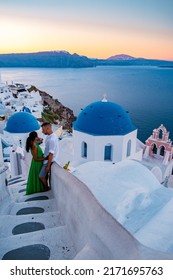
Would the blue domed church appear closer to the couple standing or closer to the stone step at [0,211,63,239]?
the couple standing

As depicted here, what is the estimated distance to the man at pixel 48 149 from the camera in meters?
3.45

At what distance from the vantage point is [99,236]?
193 centimetres

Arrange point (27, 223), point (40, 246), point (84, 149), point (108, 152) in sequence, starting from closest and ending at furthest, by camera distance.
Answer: point (40, 246), point (27, 223), point (108, 152), point (84, 149)

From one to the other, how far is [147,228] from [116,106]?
273 inches

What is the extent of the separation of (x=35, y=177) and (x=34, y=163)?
9.2 inches

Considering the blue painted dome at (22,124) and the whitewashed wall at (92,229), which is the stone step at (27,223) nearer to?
the whitewashed wall at (92,229)

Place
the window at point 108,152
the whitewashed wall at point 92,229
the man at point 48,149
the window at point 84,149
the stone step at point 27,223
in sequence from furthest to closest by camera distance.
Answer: the window at point 84,149 → the window at point 108,152 → the man at point 48,149 → the stone step at point 27,223 → the whitewashed wall at point 92,229

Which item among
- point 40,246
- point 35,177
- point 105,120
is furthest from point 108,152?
point 40,246

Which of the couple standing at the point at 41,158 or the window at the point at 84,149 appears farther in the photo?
the window at the point at 84,149

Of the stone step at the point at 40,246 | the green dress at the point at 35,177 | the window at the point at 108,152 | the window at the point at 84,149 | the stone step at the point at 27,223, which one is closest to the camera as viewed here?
the stone step at the point at 40,246

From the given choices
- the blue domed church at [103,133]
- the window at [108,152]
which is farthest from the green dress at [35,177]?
the window at [108,152]

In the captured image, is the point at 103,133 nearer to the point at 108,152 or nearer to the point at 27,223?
the point at 108,152

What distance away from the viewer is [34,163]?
12.0 feet
